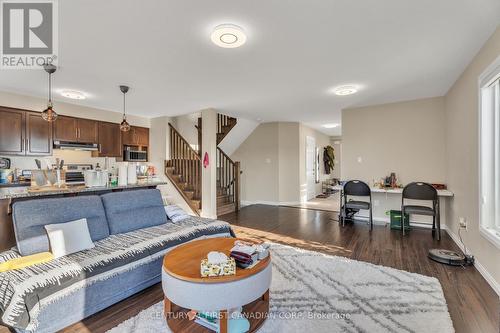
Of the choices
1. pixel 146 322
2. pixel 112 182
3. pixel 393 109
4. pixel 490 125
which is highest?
pixel 393 109

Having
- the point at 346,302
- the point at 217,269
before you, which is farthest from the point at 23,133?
the point at 346,302

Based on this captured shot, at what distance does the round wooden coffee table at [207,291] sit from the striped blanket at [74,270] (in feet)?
1.78

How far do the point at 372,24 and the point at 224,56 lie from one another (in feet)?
5.08

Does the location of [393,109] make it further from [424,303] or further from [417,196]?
[424,303]

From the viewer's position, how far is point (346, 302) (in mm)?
2125

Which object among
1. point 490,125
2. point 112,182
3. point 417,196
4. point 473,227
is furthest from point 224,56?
point 417,196

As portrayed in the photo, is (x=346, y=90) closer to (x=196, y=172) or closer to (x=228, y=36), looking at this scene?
(x=228, y=36)

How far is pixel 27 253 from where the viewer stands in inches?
83.6

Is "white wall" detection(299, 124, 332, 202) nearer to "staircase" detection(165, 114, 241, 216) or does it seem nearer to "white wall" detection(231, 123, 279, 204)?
"white wall" detection(231, 123, 279, 204)

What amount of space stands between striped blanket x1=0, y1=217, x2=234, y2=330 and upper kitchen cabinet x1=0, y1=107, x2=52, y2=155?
9.89 ft

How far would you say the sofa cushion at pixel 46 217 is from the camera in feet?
7.11

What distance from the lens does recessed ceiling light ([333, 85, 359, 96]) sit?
392 centimetres

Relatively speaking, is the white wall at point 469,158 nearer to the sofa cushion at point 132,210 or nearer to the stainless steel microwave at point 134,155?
the sofa cushion at point 132,210

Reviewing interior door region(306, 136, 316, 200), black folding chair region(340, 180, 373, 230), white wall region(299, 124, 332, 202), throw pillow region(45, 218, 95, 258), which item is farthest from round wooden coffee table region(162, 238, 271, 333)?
interior door region(306, 136, 316, 200)
